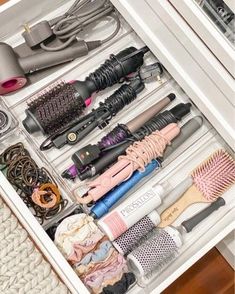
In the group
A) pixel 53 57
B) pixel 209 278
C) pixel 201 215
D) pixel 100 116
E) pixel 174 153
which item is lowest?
pixel 209 278

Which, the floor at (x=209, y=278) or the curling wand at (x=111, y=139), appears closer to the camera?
the curling wand at (x=111, y=139)

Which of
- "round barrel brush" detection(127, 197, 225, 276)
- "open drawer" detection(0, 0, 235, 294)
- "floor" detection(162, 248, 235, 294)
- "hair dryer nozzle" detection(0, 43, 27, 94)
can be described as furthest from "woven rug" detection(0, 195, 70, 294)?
"floor" detection(162, 248, 235, 294)

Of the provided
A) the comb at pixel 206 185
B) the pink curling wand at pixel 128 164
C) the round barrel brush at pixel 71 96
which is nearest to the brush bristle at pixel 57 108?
the round barrel brush at pixel 71 96

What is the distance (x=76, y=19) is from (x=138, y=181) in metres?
0.28

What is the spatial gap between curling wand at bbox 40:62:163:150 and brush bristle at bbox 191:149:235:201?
160mm

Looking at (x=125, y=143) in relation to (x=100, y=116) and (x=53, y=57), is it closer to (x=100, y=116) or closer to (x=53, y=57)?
(x=100, y=116)

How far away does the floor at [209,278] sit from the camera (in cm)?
129

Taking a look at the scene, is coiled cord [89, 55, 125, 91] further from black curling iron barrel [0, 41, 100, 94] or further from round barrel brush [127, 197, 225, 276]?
round barrel brush [127, 197, 225, 276]

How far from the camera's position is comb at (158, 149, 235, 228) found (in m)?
1.06

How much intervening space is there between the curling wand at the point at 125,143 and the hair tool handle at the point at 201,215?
144mm

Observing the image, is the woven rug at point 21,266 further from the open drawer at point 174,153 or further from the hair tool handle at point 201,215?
the hair tool handle at point 201,215

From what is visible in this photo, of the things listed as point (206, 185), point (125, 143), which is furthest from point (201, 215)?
point (125, 143)

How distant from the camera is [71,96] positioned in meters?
1.05

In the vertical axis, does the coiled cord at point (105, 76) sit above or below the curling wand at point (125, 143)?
above
